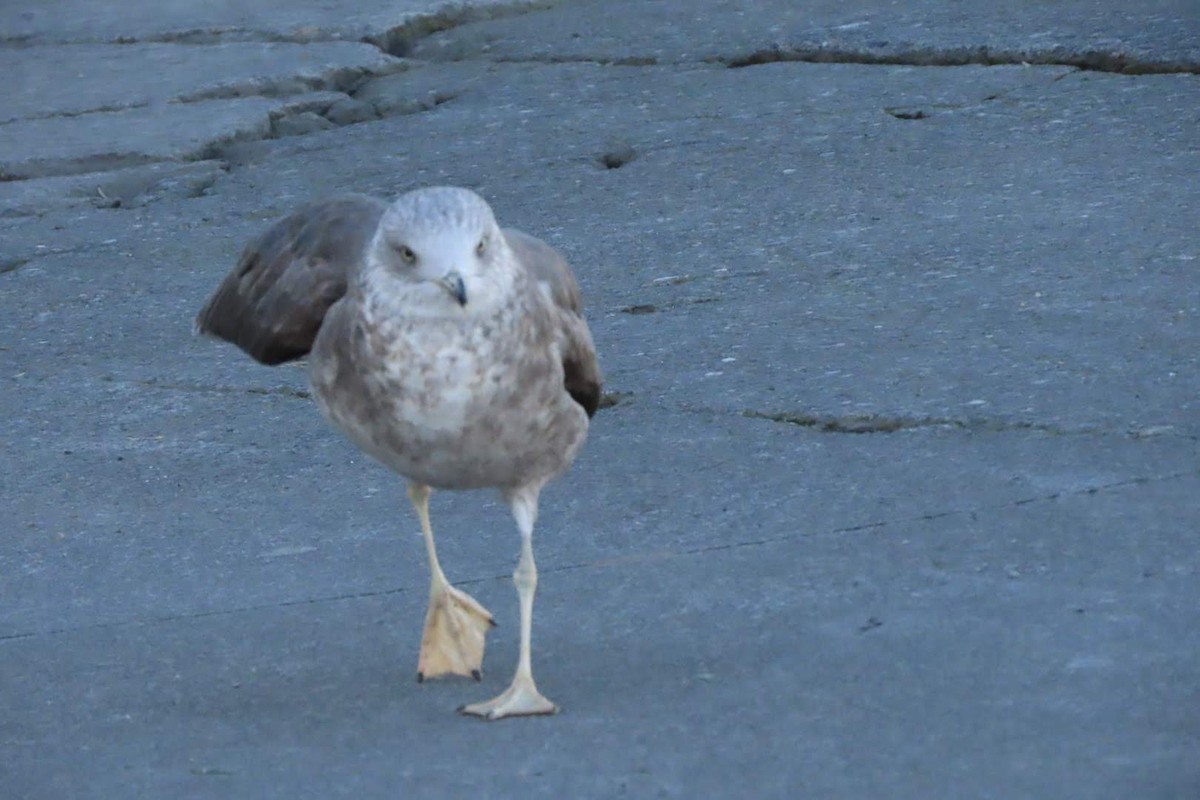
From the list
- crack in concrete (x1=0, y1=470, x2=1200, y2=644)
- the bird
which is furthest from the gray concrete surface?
the bird

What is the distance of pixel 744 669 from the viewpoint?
4.09 metres

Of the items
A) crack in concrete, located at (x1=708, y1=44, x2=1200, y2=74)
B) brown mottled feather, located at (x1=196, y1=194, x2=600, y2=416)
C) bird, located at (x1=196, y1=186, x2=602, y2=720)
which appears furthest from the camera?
crack in concrete, located at (x1=708, y1=44, x2=1200, y2=74)

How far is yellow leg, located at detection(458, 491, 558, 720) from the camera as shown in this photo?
13.1 ft

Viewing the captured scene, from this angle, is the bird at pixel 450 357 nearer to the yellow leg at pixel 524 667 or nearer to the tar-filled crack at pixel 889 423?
the yellow leg at pixel 524 667

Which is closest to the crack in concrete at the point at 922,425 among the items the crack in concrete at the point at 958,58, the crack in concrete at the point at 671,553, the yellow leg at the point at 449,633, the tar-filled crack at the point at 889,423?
the tar-filled crack at the point at 889,423

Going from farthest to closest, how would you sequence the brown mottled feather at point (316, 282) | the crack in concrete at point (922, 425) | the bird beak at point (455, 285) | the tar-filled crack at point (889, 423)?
1. the tar-filled crack at point (889, 423)
2. the crack in concrete at point (922, 425)
3. the brown mottled feather at point (316, 282)
4. the bird beak at point (455, 285)

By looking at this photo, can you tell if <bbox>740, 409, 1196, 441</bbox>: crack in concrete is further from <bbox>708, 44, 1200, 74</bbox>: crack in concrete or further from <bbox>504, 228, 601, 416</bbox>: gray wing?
<bbox>708, 44, 1200, 74</bbox>: crack in concrete

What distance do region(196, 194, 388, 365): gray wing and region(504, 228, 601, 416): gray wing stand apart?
345mm

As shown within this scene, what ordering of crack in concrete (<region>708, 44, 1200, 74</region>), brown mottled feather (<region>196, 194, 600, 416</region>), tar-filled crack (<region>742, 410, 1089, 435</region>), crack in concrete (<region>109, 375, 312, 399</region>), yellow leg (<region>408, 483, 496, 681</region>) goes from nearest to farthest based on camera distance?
yellow leg (<region>408, 483, 496, 681</region>), brown mottled feather (<region>196, 194, 600, 416</region>), tar-filled crack (<region>742, 410, 1089, 435</region>), crack in concrete (<region>109, 375, 312, 399</region>), crack in concrete (<region>708, 44, 1200, 74</region>)

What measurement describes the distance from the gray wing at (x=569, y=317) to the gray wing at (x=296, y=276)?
1.13 ft

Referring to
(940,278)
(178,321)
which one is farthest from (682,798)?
(178,321)

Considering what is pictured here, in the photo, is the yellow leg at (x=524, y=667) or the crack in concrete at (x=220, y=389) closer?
the yellow leg at (x=524, y=667)

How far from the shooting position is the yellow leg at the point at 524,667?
401 cm

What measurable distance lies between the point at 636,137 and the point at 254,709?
451cm
